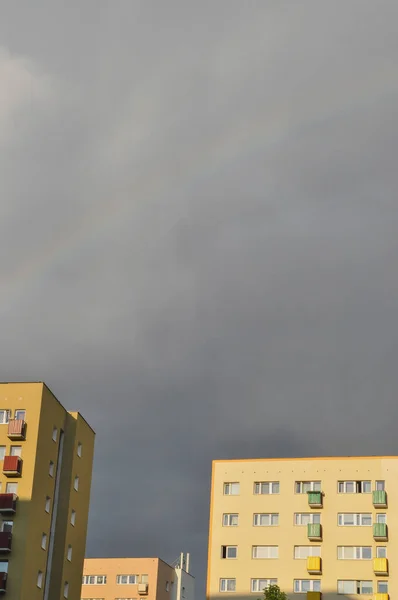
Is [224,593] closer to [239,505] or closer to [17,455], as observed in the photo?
[239,505]

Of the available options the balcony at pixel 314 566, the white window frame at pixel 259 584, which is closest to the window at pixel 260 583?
the white window frame at pixel 259 584

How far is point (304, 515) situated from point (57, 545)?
2631 cm

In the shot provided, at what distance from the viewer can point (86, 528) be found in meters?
94.9

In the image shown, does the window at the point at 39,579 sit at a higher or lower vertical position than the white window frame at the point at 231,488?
lower

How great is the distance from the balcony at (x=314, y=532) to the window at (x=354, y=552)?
225cm

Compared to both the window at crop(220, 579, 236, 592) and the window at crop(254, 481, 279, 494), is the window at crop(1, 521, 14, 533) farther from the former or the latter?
the window at crop(254, 481, 279, 494)

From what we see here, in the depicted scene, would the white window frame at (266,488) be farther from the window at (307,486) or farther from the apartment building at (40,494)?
the apartment building at (40,494)

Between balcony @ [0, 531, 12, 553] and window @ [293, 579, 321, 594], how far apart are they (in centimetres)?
3136

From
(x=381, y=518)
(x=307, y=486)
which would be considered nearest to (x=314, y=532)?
(x=307, y=486)

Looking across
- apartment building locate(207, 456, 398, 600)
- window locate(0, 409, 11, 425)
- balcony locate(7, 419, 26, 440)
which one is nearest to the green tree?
apartment building locate(207, 456, 398, 600)

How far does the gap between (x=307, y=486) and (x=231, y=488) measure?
812 centimetres

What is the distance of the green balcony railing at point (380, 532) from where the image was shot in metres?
93.3

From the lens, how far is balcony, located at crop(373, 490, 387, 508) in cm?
9469

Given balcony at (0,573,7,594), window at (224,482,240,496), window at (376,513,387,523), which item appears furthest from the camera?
window at (224,482,240,496)
